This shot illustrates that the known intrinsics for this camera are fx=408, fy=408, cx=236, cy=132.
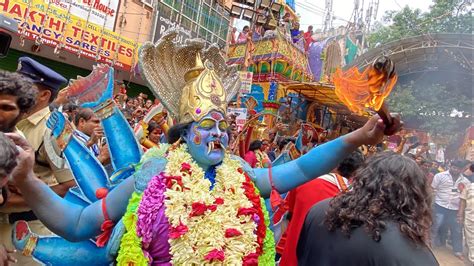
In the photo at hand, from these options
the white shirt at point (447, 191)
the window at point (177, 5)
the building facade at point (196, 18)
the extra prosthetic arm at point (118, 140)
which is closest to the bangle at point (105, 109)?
the extra prosthetic arm at point (118, 140)

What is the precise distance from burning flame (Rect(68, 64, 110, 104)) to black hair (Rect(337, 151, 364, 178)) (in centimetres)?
184

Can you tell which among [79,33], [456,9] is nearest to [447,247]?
[79,33]

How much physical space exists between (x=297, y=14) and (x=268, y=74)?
11895mm

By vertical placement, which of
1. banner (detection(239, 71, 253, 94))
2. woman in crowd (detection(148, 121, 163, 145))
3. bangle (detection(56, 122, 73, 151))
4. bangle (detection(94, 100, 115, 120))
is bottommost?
woman in crowd (detection(148, 121, 163, 145))

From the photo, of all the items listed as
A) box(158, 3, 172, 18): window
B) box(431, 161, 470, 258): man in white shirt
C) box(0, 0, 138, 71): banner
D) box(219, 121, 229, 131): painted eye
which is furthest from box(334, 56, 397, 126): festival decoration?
box(158, 3, 172, 18): window

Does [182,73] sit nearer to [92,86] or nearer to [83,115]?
[92,86]

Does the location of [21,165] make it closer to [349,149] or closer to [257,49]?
[349,149]

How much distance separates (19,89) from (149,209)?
30.6 inches

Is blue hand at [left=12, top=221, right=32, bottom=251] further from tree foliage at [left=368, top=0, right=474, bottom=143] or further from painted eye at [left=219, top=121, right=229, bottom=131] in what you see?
tree foliage at [left=368, top=0, right=474, bottom=143]

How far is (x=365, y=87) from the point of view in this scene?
1.83 meters

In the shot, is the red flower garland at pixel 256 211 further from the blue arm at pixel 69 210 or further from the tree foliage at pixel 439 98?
the tree foliage at pixel 439 98

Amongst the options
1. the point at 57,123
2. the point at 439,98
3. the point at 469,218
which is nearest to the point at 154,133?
the point at 57,123

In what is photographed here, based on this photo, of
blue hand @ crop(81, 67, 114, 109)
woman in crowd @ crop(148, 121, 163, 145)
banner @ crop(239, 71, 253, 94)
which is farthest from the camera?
banner @ crop(239, 71, 253, 94)

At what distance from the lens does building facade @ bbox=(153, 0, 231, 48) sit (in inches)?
575
